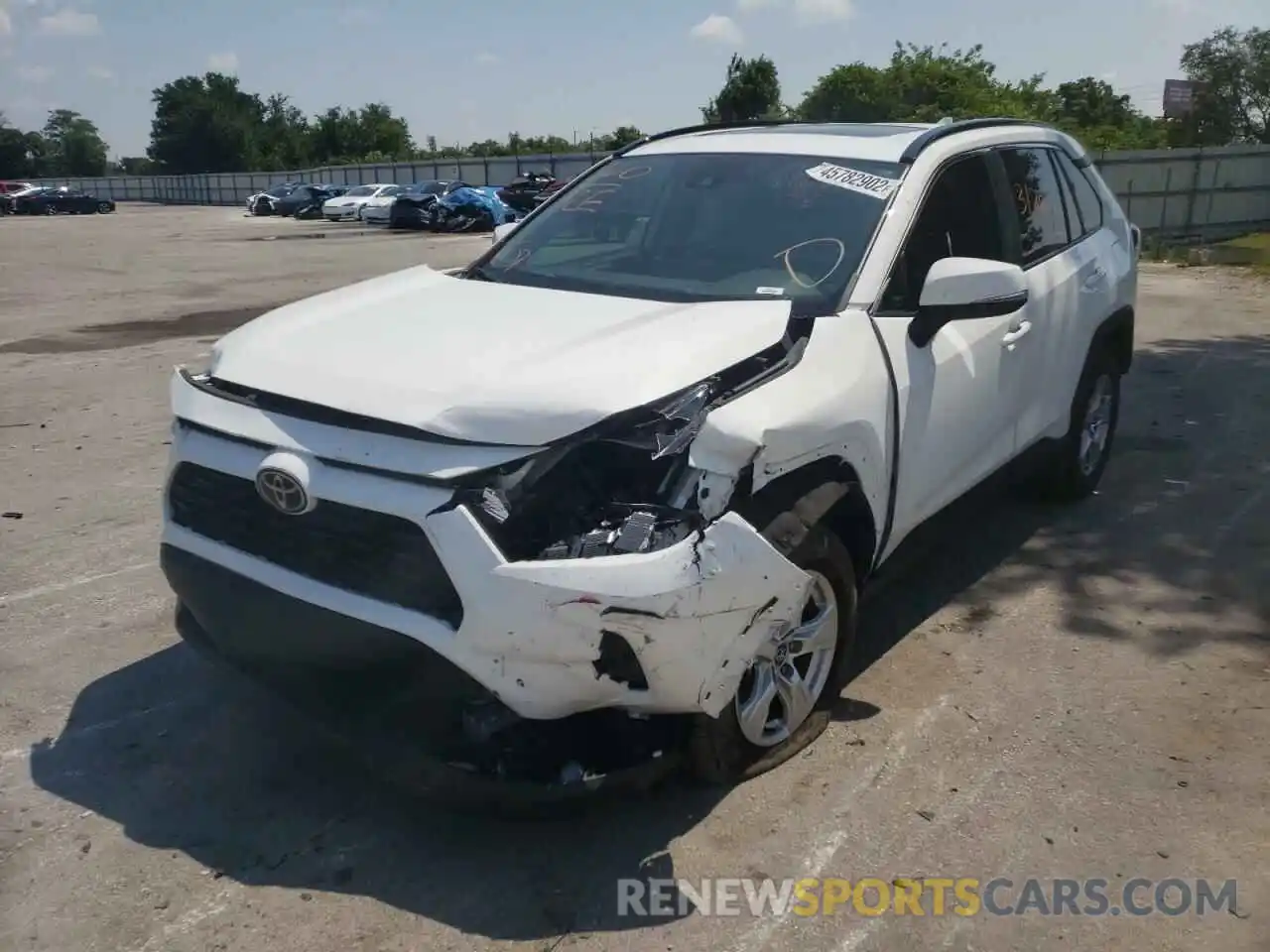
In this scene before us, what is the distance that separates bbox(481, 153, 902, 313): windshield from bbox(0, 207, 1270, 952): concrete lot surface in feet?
4.89

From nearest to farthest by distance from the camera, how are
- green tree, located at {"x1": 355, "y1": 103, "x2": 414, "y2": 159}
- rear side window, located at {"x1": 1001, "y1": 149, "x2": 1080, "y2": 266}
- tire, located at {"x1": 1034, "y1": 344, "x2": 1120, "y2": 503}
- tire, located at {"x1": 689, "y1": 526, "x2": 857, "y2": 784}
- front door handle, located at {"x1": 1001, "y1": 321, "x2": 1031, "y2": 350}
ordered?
1. tire, located at {"x1": 689, "y1": 526, "x2": 857, "y2": 784}
2. front door handle, located at {"x1": 1001, "y1": 321, "x2": 1031, "y2": 350}
3. rear side window, located at {"x1": 1001, "y1": 149, "x2": 1080, "y2": 266}
4. tire, located at {"x1": 1034, "y1": 344, "x2": 1120, "y2": 503}
5. green tree, located at {"x1": 355, "y1": 103, "x2": 414, "y2": 159}

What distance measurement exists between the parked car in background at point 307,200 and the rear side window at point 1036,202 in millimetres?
41348

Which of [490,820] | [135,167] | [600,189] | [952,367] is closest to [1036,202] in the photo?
[952,367]

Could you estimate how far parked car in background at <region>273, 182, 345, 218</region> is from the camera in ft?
145

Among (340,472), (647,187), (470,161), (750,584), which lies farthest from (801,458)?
(470,161)

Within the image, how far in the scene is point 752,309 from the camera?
3539 mm

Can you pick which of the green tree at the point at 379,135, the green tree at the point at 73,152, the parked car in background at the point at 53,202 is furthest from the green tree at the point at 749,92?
the green tree at the point at 73,152

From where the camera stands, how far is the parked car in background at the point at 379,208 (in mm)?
36688

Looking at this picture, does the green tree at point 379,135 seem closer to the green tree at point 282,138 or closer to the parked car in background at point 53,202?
the green tree at point 282,138

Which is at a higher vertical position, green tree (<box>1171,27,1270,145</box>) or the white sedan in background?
green tree (<box>1171,27,1270,145</box>)

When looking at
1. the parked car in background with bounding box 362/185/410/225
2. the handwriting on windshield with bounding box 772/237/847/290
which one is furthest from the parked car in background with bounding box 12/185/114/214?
the handwriting on windshield with bounding box 772/237/847/290

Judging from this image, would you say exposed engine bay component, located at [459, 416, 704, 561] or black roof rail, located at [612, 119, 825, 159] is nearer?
exposed engine bay component, located at [459, 416, 704, 561]

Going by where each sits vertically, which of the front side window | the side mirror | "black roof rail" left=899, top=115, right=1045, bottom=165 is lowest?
the side mirror

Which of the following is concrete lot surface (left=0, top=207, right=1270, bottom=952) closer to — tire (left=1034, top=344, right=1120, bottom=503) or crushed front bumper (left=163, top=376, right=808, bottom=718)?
tire (left=1034, top=344, right=1120, bottom=503)
